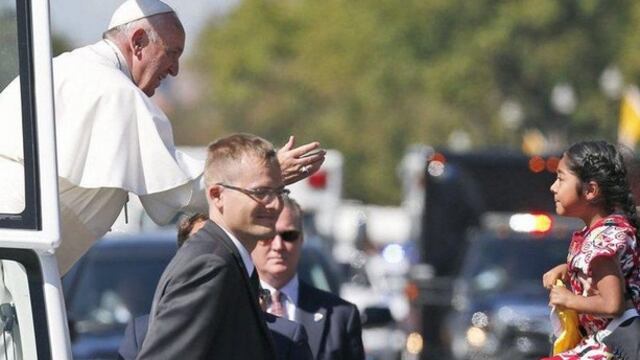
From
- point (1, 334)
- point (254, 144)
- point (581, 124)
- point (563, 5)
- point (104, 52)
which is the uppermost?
point (563, 5)

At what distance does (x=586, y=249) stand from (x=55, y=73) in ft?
4.97

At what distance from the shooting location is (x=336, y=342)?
673 centimetres

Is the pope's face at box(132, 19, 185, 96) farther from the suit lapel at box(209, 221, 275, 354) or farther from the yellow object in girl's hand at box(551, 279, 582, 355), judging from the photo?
the yellow object in girl's hand at box(551, 279, 582, 355)

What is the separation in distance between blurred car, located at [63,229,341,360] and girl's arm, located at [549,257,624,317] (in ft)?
18.7

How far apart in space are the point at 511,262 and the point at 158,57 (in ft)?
36.7

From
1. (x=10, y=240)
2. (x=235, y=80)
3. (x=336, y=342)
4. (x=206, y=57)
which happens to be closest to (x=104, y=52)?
(x=10, y=240)

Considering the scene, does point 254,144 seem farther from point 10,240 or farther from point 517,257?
point 517,257

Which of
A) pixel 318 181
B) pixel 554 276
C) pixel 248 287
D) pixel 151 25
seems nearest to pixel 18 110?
pixel 248 287

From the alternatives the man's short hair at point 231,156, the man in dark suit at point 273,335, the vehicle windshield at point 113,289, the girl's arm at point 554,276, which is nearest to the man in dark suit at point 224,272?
the man's short hair at point 231,156

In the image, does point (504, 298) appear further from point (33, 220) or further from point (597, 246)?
point (33, 220)

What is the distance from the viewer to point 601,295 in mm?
4805

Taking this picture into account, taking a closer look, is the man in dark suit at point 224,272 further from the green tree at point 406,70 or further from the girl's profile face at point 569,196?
the green tree at point 406,70

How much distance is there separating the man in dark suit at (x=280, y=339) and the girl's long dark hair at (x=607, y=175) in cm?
104

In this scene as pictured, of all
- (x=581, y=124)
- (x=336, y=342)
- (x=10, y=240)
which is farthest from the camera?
(x=581, y=124)
